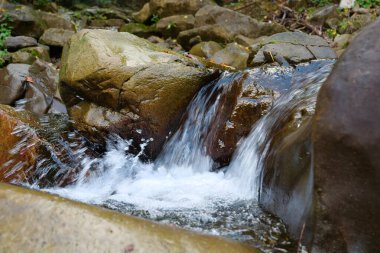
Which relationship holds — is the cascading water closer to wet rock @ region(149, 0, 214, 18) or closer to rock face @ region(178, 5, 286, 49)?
rock face @ region(178, 5, 286, 49)

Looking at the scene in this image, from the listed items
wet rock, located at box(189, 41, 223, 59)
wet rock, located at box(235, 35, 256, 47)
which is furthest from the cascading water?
wet rock, located at box(235, 35, 256, 47)

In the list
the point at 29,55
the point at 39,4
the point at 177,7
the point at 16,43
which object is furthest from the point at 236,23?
the point at 39,4

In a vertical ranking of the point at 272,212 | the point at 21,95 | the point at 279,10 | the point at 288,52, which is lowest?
the point at 21,95

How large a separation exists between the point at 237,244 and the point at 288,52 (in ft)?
13.5

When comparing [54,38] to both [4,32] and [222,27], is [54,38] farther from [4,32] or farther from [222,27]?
[222,27]

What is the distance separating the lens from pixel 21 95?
6754mm

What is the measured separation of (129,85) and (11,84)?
2.97 metres

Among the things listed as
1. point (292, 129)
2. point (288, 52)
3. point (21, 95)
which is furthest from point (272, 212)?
point (21, 95)

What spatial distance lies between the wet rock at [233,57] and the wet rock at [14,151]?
354cm

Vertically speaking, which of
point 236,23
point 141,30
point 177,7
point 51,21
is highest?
point 177,7

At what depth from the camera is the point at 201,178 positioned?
4.30 metres

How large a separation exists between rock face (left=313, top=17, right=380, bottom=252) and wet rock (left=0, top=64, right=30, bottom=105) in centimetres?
577

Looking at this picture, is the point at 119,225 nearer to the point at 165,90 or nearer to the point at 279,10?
the point at 165,90

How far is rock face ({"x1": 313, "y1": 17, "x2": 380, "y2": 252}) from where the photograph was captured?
1957mm
